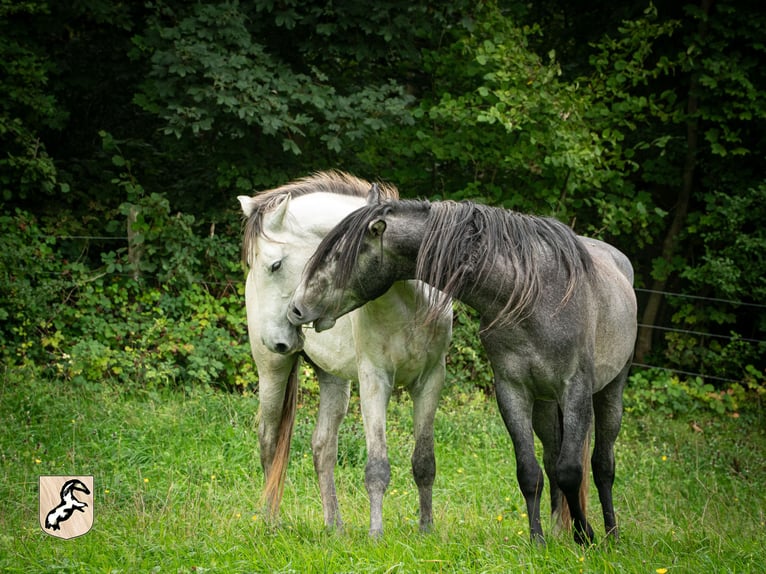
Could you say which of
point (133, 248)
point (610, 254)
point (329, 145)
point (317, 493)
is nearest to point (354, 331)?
point (610, 254)

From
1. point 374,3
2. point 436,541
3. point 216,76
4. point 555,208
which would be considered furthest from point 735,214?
point 436,541

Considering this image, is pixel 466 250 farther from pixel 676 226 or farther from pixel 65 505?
pixel 676 226

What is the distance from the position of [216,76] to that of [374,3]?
6.81 ft

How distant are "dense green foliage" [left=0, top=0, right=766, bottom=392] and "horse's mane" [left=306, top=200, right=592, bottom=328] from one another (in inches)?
193

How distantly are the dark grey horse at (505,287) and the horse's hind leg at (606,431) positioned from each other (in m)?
0.74

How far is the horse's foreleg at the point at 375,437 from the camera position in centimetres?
426

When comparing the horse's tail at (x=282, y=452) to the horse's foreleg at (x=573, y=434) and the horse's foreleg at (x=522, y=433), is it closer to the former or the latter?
the horse's foreleg at (x=522, y=433)

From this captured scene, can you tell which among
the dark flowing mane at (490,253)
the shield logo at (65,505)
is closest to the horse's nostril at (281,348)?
the dark flowing mane at (490,253)

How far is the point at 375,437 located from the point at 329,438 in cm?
103

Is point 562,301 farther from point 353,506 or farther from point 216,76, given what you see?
point 216,76

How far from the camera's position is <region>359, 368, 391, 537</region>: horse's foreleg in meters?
4.26

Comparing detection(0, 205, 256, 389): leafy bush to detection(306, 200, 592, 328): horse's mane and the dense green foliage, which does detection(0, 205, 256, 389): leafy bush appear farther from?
detection(306, 200, 592, 328): horse's mane

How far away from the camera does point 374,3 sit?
9070 millimetres

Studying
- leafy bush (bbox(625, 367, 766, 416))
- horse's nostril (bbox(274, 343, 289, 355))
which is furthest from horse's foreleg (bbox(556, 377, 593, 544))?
leafy bush (bbox(625, 367, 766, 416))
